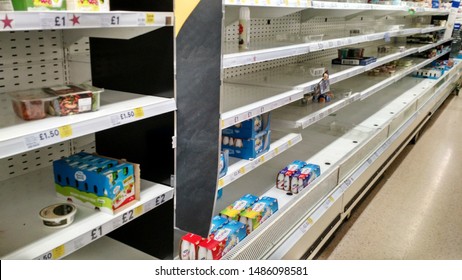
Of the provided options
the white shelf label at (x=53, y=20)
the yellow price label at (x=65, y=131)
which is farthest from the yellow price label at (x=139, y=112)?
the white shelf label at (x=53, y=20)

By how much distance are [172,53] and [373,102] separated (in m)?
4.13

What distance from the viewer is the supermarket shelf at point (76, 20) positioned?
97 cm

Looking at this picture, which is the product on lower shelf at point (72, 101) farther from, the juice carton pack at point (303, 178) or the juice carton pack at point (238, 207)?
the juice carton pack at point (303, 178)

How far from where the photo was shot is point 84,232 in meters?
1.33

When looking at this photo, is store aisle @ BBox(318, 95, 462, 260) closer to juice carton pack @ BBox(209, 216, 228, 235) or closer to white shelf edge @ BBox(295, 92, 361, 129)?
white shelf edge @ BBox(295, 92, 361, 129)

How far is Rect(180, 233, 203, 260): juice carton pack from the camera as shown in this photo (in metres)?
1.74

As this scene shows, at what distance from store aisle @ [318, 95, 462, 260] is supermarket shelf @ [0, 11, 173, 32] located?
A: 2.01 m

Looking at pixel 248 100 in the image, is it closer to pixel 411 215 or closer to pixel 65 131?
pixel 65 131

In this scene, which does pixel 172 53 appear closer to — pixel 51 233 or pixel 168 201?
pixel 168 201

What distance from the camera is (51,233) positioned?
4.35 ft

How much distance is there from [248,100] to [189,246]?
0.82 metres

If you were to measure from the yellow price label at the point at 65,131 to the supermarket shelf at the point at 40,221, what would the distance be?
35 centimetres

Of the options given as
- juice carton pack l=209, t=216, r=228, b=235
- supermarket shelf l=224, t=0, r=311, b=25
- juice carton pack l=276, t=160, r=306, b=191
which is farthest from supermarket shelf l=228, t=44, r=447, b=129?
juice carton pack l=209, t=216, r=228, b=235

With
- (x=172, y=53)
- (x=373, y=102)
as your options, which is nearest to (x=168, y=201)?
(x=172, y=53)
